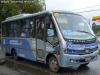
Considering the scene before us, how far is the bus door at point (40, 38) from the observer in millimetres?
8023

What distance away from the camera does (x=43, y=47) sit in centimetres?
795

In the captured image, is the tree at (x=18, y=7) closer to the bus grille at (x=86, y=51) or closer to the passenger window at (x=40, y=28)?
the passenger window at (x=40, y=28)

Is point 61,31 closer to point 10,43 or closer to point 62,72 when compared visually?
point 62,72

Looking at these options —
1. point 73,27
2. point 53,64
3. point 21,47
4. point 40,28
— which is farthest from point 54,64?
point 21,47

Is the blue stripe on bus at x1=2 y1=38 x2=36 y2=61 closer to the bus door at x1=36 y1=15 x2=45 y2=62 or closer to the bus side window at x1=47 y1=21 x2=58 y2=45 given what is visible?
the bus door at x1=36 y1=15 x2=45 y2=62

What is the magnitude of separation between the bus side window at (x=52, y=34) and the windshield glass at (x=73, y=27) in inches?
12.7

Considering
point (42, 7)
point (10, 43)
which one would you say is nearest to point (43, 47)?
point (10, 43)

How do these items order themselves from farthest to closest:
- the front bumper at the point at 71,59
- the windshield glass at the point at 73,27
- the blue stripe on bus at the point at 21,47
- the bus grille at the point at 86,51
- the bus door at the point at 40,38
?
the blue stripe on bus at the point at 21,47 < the bus door at the point at 40,38 < the windshield glass at the point at 73,27 < the bus grille at the point at 86,51 < the front bumper at the point at 71,59

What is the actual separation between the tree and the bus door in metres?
17.5

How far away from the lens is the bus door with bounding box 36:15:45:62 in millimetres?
8023

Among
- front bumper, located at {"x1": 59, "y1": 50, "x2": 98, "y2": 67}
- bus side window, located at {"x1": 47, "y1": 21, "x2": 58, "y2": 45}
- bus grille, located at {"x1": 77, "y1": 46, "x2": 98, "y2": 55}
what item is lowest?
front bumper, located at {"x1": 59, "y1": 50, "x2": 98, "y2": 67}

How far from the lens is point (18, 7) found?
89.7 feet

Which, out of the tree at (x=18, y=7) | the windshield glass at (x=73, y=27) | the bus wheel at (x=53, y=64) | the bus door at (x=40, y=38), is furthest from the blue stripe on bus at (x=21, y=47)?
the tree at (x=18, y=7)

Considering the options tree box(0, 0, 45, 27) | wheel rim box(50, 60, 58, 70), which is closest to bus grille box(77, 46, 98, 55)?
wheel rim box(50, 60, 58, 70)
